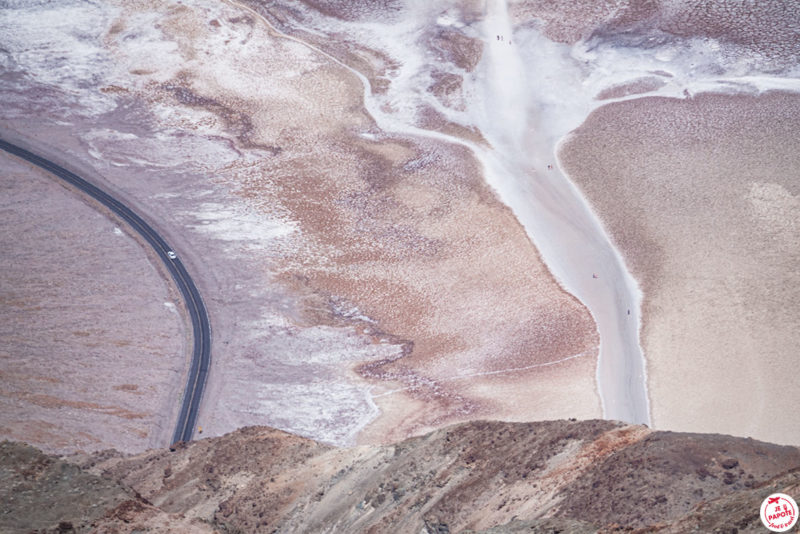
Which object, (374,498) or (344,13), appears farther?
(344,13)

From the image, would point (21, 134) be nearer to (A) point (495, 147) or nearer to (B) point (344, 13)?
(B) point (344, 13)

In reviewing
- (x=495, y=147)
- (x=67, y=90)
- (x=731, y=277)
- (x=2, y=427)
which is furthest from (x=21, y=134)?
(x=731, y=277)

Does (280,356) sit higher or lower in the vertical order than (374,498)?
higher

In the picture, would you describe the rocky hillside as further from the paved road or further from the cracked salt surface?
the cracked salt surface

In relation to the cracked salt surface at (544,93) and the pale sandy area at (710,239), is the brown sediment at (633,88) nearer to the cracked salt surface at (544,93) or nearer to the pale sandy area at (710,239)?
the cracked salt surface at (544,93)


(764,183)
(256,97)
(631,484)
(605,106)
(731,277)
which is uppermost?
(256,97)

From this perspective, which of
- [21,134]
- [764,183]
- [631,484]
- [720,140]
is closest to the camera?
[631,484]

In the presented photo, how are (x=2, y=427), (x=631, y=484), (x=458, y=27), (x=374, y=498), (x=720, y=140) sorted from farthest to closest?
1. (x=458, y=27)
2. (x=720, y=140)
3. (x=2, y=427)
4. (x=374, y=498)
5. (x=631, y=484)
